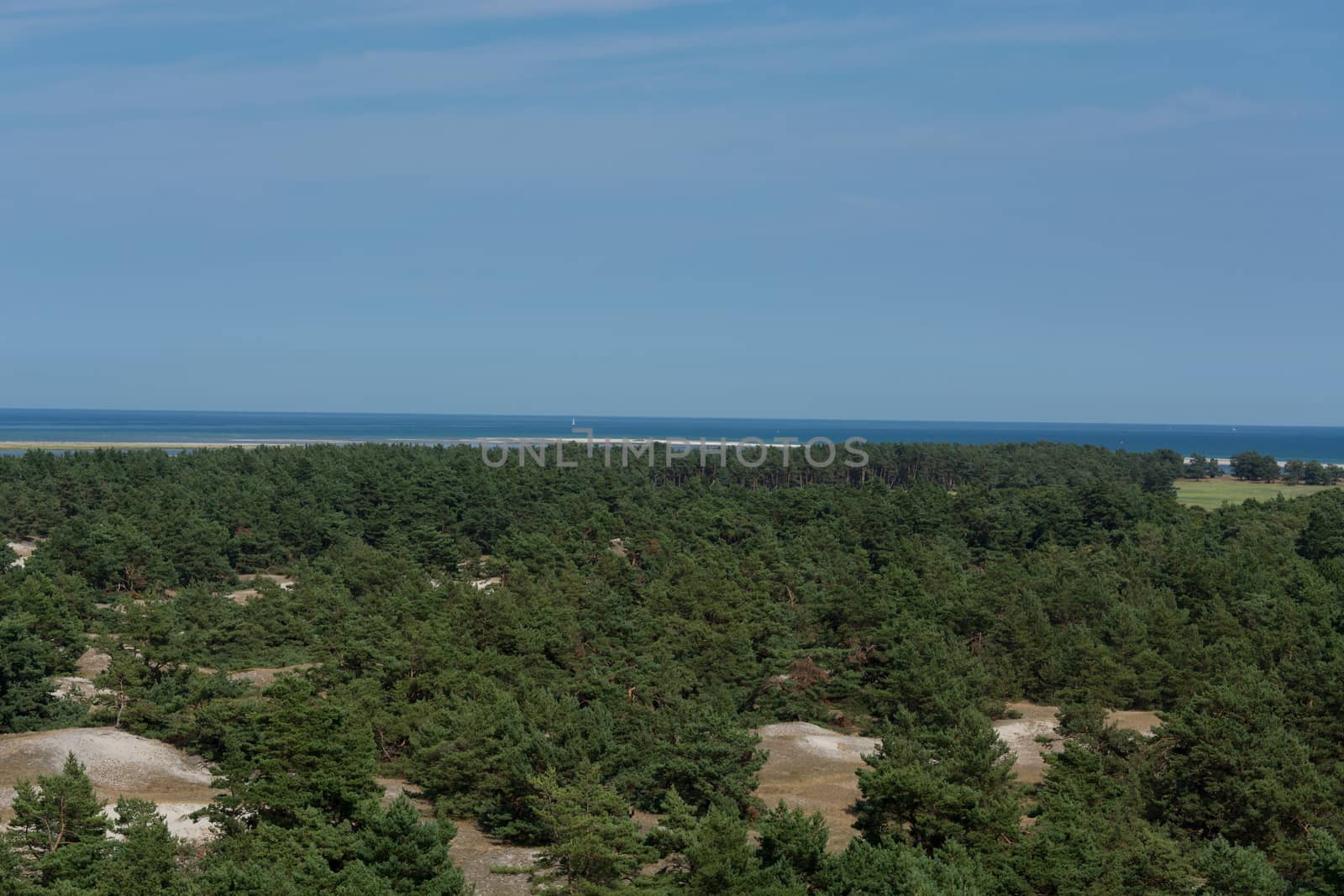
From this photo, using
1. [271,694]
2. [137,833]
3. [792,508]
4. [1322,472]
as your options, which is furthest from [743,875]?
[1322,472]

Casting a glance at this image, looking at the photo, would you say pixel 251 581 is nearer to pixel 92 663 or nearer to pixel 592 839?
pixel 92 663

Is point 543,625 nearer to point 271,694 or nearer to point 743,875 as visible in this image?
point 271,694

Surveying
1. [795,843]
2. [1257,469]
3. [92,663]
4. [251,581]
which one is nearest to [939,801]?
[795,843]

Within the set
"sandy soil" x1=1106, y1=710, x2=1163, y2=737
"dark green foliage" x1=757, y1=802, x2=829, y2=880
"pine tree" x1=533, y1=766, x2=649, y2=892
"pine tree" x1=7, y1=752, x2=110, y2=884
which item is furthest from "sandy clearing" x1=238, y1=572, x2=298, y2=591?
"dark green foliage" x1=757, y1=802, x2=829, y2=880

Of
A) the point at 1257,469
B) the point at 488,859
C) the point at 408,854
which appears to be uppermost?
the point at 1257,469

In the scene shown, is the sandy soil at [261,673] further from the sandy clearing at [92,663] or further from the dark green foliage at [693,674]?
the sandy clearing at [92,663]

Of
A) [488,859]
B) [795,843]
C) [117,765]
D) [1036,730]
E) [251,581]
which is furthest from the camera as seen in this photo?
[251,581]
